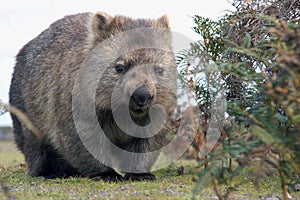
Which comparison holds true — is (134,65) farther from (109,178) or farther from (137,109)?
(109,178)

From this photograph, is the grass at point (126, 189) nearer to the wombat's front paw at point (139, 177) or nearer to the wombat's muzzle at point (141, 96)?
the wombat's front paw at point (139, 177)

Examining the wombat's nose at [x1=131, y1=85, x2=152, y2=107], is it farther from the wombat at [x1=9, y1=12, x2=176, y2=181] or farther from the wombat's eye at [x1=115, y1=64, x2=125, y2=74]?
the wombat's eye at [x1=115, y1=64, x2=125, y2=74]

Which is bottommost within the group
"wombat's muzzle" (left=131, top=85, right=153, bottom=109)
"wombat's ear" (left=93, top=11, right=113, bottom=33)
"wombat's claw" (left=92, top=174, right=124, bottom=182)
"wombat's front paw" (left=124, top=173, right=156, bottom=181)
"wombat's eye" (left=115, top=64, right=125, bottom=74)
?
"wombat's claw" (left=92, top=174, right=124, bottom=182)

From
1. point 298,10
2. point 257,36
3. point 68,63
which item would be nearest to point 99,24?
point 68,63

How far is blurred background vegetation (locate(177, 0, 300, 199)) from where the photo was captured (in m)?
3.65

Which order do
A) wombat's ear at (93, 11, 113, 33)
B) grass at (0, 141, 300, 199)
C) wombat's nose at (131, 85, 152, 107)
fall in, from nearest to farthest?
grass at (0, 141, 300, 199)
wombat's nose at (131, 85, 152, 107)
wombat's ear at (93, 11, 113, 33)

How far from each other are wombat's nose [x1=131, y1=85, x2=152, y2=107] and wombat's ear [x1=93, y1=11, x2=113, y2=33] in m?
1.40

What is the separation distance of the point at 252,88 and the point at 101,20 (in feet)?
7.41

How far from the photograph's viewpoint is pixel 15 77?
8.83m

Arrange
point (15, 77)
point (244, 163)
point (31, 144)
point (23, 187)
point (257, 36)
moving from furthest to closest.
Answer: point (15, 77)
point (31, 144)
point (257, 36)
point (23, 187)
point (244, 163)

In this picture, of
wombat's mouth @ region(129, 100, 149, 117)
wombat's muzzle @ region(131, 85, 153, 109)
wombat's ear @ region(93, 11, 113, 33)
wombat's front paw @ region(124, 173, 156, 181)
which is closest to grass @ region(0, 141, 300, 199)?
wombat's front paw @ region(124, 173, 156, 181)

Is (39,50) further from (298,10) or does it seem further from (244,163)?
(244,163)

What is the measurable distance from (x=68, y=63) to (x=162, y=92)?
4.84ft

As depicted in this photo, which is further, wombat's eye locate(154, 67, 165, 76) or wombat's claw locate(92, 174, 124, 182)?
wombat's claw locate(92, 174, 124, 182)
